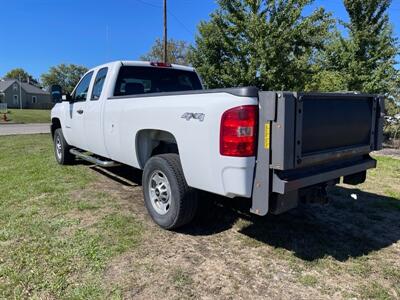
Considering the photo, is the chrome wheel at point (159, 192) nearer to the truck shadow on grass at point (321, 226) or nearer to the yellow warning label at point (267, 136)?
the truck shadow on grass at point (321, 226)

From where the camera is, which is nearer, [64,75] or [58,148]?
[58,148]

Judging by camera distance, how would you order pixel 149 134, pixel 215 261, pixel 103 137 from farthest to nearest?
pixel 103 137, pixel 149 134, pixel 215 261

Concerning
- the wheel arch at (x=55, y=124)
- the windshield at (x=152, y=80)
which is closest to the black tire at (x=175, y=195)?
the windshield at (x=152, y=80)

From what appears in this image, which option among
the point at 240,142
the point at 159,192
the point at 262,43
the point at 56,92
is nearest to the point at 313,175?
the point at 240,142

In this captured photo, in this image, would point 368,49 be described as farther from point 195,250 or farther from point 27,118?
point 27,118

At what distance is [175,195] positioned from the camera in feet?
12.7

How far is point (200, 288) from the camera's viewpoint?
3.01 meters

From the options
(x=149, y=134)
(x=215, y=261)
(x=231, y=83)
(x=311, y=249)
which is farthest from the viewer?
(x=231, y=83)

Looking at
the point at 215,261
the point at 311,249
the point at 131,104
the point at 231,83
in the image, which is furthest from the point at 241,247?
the point at 231,83

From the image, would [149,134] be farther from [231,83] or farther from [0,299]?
[231,83]

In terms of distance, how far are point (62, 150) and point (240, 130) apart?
5.66 meters

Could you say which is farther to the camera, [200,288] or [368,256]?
[368,256]

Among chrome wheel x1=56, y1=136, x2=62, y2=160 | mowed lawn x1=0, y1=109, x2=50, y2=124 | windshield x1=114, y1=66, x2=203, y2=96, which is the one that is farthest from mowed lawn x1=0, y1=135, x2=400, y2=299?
mowed lawn x1=0, y1=109, x2=50, y2=124

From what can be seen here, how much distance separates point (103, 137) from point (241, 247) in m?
2.76
